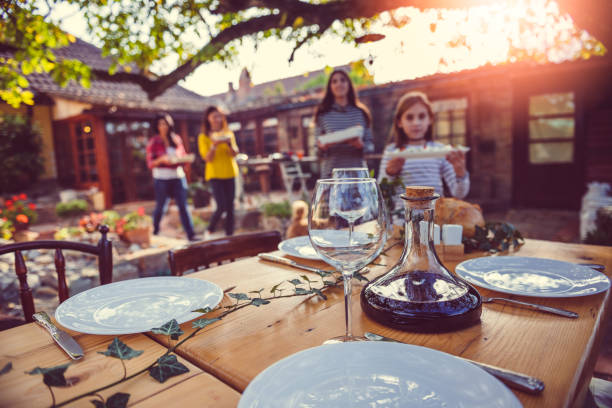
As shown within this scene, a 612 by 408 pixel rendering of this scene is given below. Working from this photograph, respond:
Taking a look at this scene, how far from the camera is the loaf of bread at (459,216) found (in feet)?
4.69

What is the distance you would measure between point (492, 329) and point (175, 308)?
0.70m

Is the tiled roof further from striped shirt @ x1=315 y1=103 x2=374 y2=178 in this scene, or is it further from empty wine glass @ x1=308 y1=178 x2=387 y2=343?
empty wine glass @ x1=308 y1=178 x2=387 y2=343

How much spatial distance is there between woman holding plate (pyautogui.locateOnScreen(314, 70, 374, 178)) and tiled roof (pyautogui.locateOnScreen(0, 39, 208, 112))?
5.71m

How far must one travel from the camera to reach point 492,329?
76 cm

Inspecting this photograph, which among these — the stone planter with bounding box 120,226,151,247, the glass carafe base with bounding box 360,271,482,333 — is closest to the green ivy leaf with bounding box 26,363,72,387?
the glass carafe base with bounding box 360,271,482,333

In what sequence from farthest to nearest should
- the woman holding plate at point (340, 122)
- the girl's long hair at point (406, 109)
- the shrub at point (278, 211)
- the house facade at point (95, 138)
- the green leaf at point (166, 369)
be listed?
the house facade at point (95, 138) < the shrub at point (278, 211) < the woman holding plate at point (340, 122) < the girl's long hair at point (406, 109) < the green leaf at point (166, 369)

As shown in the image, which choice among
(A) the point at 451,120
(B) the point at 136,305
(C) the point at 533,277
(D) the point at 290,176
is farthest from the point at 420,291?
(A) the point at 451,120

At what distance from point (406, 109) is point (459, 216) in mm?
1319

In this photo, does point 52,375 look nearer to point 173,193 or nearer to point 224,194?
point 224,194

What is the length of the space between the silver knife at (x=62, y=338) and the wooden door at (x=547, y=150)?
909cm

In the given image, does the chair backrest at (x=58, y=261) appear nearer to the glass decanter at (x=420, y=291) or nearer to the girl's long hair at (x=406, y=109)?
the glass decanter at (x=420, y=291)

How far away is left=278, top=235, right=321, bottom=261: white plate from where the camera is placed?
4.24ft

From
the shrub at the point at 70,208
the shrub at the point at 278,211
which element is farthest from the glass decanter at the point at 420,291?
the shrub at the point at 70,208

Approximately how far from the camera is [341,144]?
10.7 feet
